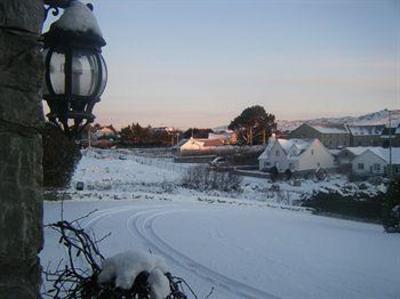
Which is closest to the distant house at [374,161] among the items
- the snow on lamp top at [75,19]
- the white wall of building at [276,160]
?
the white wall of building at [276,160]

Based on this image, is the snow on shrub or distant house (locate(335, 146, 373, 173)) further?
distant house (locate(335, 146, 373, 173))

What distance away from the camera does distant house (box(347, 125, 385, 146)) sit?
85562 mm

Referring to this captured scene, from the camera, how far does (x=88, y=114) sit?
3.88 metres

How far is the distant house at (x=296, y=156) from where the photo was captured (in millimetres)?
59719

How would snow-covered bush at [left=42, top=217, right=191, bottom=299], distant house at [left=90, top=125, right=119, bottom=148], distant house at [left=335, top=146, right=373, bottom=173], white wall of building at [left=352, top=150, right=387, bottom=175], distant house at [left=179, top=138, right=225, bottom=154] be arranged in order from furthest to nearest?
distant house at [left=90, top=125, right=119, bottom=148] → distant house at [left=179, top=138, right=225, bottom=154] → distant house at [left=335, top=146, right=373, bottom=173] → white wall of building at [left=352, top=150, right=387, bottom=175] → snow-covered bush at [left=42, top=217, right=191, bottom=299]

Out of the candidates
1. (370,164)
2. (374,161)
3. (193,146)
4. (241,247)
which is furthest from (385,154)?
(241,247)

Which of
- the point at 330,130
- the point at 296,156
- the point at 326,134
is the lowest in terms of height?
the point at 296,156

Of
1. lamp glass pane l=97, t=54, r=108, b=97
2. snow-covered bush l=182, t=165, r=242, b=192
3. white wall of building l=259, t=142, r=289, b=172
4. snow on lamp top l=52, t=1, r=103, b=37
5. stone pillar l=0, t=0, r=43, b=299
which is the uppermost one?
snow on lamp top l=52, t=1, r=103, b=37

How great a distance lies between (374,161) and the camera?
57.2 m

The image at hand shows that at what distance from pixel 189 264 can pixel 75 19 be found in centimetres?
822

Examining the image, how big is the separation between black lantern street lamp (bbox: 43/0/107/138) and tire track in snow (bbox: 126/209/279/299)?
6.08 meters

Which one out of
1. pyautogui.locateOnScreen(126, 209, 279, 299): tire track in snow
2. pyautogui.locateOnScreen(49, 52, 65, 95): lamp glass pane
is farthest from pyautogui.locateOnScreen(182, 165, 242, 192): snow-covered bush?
pyautogui.locateOnScreen(49, 52, 65, 95): lamp glass pane

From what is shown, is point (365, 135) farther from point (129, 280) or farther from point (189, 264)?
point (129, 280)

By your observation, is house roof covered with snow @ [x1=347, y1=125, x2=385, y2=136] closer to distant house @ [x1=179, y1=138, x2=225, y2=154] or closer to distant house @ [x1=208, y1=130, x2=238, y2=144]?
distant house @ [x1=208, y1=130, x2=238, y2=144]
